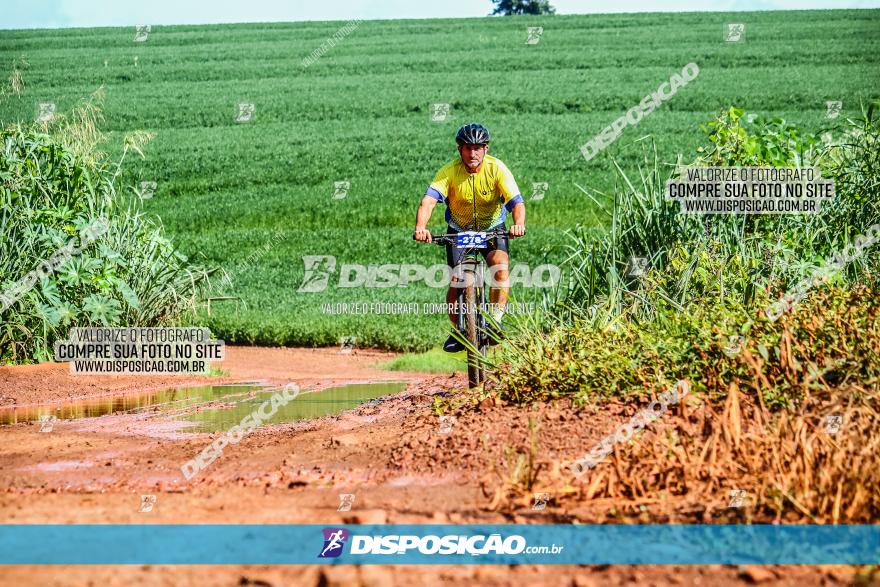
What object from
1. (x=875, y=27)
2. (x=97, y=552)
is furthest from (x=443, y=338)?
(x=875, y=27)

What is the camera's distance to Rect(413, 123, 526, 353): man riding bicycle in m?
8.21

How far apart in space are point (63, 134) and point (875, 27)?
4153cm

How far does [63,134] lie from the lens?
13320mm

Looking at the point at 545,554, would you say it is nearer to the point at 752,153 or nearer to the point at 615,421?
the point at 615,421
